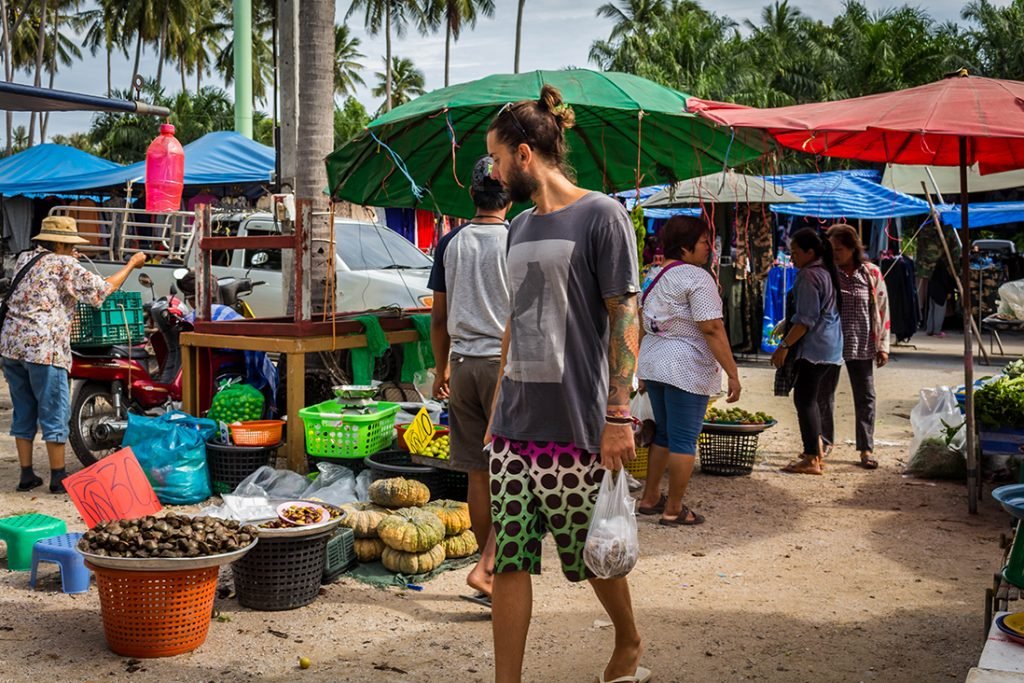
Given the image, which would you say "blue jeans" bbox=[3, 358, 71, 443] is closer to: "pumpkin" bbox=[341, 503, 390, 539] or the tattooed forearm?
"pumpkin" bbox=[341, 503, 390, 539]

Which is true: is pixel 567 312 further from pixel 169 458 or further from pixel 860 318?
pixel 860 318

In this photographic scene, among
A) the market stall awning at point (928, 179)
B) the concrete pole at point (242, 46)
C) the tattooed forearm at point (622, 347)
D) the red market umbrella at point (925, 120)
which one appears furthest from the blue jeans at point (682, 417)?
the concrete pole at point (242, 46)

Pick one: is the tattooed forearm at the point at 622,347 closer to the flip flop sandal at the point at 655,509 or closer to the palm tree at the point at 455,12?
the flip flop sandal at the point at 655,509

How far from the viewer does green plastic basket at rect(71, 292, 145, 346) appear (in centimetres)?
740

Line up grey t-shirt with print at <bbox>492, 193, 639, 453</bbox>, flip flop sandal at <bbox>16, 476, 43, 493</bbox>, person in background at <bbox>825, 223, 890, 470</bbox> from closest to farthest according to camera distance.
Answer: grey t-shirt with print at <bbox>492, 193, 639, 453</bbox>, flip flop sandal at <bbox>16, 476, 43, 493</bbox>, person in background at <bbox>825, 223, 890, 470</bbox>

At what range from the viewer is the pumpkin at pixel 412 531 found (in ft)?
17.1

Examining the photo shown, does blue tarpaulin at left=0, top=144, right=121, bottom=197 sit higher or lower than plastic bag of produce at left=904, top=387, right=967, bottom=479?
higher

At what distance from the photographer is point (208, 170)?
19.1m

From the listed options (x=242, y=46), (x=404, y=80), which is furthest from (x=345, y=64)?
(x=242, y=46)

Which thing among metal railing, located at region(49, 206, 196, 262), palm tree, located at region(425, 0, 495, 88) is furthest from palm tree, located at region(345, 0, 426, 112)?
metal railing, located at region(49, 206, 196, 262)

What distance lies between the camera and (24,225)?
81.8 feet

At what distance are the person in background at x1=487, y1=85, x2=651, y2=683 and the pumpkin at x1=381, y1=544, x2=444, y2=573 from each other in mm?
1977

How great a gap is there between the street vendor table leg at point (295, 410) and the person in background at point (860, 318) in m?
4.21

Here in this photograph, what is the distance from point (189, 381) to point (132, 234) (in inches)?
321
